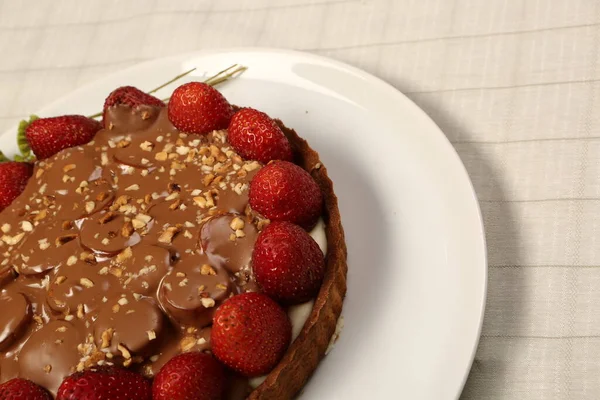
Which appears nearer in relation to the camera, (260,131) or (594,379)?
(594,379)

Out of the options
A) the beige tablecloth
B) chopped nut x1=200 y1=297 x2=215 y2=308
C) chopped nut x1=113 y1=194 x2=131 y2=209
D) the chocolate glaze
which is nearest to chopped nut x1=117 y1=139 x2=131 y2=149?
the chocolate glaze

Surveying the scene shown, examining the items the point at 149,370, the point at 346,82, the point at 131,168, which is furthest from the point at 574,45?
the point at 149,370

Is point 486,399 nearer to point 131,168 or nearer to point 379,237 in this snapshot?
point 379,237

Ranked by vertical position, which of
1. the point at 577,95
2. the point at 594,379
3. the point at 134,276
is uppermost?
the point at 134,276

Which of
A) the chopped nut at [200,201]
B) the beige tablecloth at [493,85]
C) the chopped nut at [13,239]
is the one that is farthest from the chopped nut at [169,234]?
the beige tablecloth at [493,85]

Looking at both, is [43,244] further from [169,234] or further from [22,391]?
[22,391]

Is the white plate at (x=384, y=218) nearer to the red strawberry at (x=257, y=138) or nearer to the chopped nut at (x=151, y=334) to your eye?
the red strawberry at (x=257, y=138)

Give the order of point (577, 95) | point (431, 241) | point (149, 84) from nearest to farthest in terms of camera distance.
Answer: point (431, 241) < point (577, 95) < point (149, 84)

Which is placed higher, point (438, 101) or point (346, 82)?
point (346, 82)
